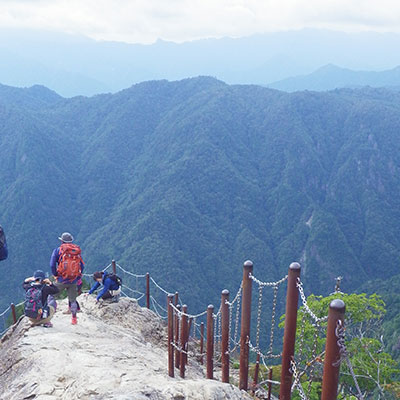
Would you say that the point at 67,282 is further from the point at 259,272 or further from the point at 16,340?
the point at 259,272

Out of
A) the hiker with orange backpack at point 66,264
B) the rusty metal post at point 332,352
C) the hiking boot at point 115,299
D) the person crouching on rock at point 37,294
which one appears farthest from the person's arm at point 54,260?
the rusty metal post at point 332,352

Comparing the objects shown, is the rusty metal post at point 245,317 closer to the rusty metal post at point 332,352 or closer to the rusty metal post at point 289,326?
the rusty metal post at point 289,326

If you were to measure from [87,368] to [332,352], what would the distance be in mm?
5063

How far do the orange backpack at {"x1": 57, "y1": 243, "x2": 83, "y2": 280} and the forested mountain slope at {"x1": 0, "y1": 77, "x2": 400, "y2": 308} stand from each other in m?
88.7

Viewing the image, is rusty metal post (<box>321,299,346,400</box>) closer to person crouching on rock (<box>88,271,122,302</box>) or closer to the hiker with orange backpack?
the hiker with orange backpack

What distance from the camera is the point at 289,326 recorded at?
6805 millimetres

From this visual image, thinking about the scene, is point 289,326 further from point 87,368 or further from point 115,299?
point 115,299

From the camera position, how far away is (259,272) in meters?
115

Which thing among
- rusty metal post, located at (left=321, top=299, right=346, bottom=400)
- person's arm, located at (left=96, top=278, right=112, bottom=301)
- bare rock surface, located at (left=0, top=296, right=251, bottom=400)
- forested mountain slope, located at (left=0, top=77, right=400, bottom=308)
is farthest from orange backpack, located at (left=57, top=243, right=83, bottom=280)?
forested mountain slope, located at (left=0, top=77, right=400, bottom=308)

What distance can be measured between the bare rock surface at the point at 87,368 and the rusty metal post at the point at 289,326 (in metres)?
1.00

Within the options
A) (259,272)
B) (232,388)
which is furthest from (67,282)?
(259,272)

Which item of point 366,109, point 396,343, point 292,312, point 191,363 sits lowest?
point 396,343

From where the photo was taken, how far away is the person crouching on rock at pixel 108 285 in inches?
558

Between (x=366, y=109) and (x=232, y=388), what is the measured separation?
174 meters
